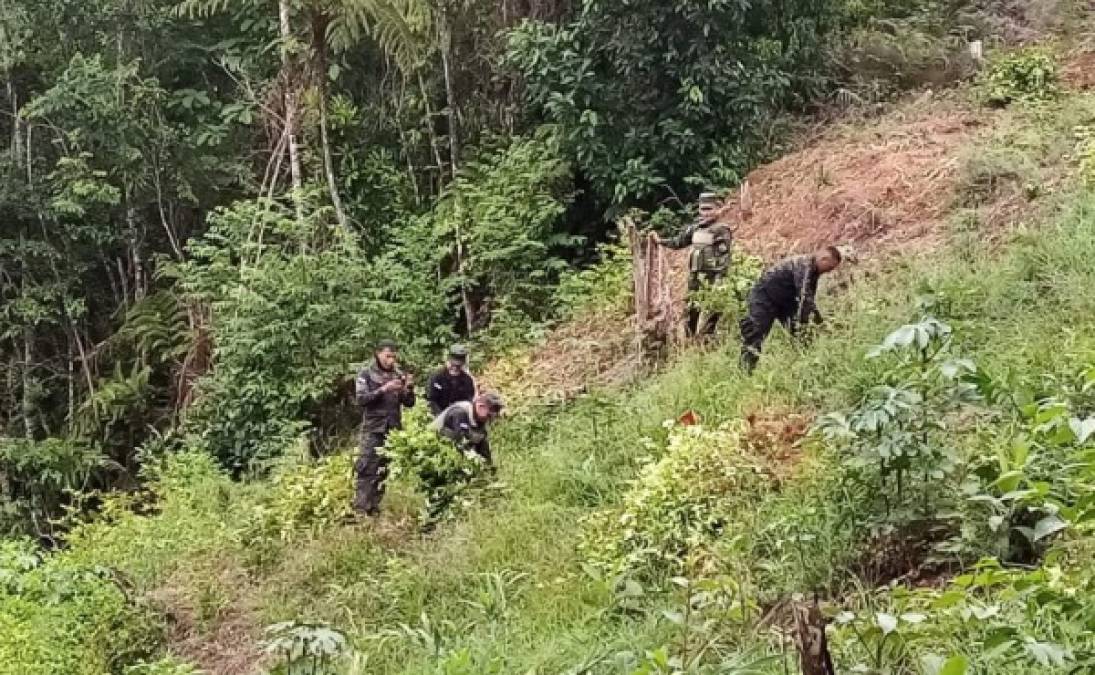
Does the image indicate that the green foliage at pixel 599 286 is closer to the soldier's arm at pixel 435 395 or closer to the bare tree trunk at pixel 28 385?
the soldier's arm at pixel 435 395

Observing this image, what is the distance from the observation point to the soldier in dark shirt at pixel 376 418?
802cm

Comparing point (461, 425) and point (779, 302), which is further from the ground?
point (779, 302)

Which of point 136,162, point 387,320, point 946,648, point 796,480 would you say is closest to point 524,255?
point 387,320

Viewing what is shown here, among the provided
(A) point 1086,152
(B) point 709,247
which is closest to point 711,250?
(B) point 709,247

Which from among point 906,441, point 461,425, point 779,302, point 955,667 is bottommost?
point 461,425

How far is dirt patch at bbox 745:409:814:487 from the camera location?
6.58m

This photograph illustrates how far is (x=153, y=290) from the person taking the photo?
15.7 m

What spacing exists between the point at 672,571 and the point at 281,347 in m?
7.00

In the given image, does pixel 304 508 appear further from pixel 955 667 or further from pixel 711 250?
pixel 955 667

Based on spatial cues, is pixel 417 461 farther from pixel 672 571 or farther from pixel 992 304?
pixel 992 304

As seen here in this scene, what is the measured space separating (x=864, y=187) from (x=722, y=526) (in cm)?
605

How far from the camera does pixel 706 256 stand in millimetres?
9586

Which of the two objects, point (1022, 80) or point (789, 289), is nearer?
point (789, 289)

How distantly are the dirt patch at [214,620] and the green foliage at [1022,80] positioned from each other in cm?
885
